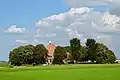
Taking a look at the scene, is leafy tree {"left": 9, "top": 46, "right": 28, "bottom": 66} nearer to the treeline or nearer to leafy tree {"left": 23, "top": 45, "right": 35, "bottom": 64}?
the treeline

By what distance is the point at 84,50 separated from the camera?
184 m

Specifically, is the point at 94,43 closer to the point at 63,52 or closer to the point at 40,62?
the point at 63,52

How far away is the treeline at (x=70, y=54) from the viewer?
166 m

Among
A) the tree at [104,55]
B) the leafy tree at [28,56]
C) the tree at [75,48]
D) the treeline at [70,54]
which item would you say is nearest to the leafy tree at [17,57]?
the treeline at [70,54]

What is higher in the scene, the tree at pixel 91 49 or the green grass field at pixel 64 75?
the tree at pixel 91 49

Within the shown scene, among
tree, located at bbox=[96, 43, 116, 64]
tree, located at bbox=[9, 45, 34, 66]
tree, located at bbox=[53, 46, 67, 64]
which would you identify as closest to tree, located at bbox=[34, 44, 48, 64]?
tree, located at bbox=[9, 45, 34, 66]

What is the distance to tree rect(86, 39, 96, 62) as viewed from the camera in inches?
6978

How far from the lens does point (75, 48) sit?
602 ft

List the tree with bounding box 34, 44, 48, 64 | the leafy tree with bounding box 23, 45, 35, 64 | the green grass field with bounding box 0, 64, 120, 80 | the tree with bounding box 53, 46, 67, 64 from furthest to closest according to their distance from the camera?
1. the tree with bounding box 53, 46, 67, 64
2. the tree with bounding box 34, 44, 48, 64
3. the leafy tree with bounding box 23, 45, 35, 64
4. the green grass field with bounding box 0, 64, 120, 80

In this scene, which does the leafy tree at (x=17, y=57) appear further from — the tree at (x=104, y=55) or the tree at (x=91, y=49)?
the tree at (x=104, y=55)

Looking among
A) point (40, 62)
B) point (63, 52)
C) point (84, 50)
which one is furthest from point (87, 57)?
point (40, 62)

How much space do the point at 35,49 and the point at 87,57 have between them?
1156 inches

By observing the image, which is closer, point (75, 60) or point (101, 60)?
point (101, 60)

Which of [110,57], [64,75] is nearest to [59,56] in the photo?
[110,57]
